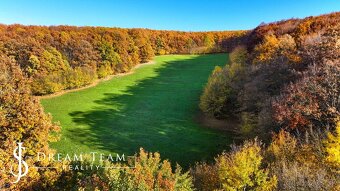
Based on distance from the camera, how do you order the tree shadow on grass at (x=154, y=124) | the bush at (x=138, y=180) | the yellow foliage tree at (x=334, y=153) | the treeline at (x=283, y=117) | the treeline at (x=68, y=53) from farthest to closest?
1. the treeline at (x=68, y=53)
2. the tree shadow on grass at (x=154, y=124)
3. the yellow foliage tree at (x=334, y=153)
4. the treeline at (x=283, y=117)
5. the bush at (x=138, y=180)

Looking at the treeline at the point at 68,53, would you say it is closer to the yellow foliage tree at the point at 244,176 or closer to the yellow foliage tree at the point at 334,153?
the yellow foliage tree at the point at 244,176

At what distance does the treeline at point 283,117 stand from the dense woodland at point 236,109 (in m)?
0.07

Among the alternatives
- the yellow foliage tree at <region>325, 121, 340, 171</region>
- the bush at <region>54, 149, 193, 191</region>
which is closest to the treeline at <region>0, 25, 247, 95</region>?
the bush at <region>54, 149, 193, 191</region>

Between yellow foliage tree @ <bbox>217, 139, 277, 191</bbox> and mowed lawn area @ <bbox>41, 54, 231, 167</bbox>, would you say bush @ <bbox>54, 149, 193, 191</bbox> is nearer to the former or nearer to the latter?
yellow foliage tree @ <bbox>217, 139, 277, 191</bbox>

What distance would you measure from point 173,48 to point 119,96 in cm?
4593

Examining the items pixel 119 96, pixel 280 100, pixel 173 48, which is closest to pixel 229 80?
pixel 280 100

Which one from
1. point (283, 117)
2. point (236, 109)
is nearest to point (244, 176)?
point (283, 117)

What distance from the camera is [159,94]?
48.8 m

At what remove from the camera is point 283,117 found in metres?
23.2

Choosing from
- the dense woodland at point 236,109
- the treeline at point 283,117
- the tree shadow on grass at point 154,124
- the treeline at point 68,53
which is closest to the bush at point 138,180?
the dense woodland at point 236,109

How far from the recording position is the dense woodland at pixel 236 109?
1564 centimetres

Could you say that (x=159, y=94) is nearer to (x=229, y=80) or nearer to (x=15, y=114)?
(x=229, y=80)

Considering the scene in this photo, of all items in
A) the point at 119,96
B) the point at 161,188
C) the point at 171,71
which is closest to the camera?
the point at 161,188

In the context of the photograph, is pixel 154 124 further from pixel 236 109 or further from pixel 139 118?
pixel 236 109
